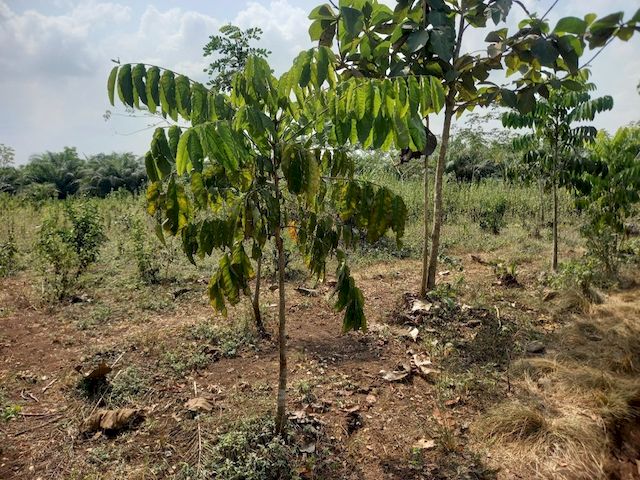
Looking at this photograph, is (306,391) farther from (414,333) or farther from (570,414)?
(570,414)

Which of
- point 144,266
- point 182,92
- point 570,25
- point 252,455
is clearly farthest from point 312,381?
point 144,266

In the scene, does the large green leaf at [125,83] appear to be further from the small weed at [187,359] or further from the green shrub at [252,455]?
the small weed at [187,359]

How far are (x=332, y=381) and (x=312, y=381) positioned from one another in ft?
0.49

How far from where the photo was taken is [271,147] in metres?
2.15

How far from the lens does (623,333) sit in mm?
3641

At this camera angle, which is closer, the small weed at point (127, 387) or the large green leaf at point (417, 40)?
the small weed at point (127, 387)

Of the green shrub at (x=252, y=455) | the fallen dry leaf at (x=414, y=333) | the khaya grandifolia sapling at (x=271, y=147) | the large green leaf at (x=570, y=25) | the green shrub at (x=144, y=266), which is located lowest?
the green shrub at (x=252, y=455)

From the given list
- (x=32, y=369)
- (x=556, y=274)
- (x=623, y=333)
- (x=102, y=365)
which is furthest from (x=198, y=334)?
(x=556, y=274)

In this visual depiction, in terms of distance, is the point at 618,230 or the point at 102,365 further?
the point at 618,230

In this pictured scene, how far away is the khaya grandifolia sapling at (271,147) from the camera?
1740 millimetres

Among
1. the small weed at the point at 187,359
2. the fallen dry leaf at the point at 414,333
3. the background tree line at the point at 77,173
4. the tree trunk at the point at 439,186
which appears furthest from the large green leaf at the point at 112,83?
the background tree line at the point at 77,173

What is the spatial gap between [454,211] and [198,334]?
26.1 ft

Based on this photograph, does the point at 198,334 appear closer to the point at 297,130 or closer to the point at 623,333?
the point at 297,130

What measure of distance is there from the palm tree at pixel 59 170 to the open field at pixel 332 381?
639 inches
